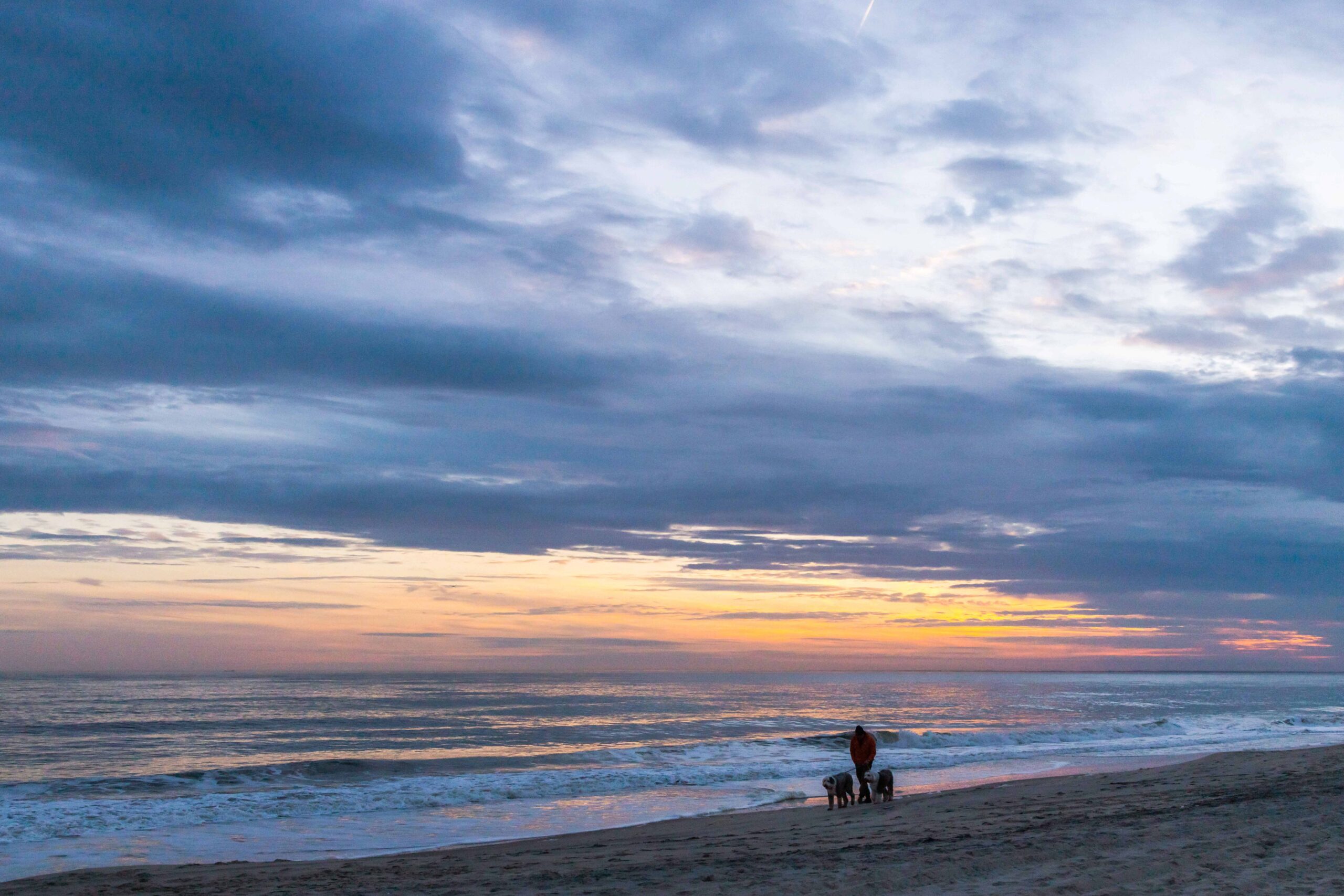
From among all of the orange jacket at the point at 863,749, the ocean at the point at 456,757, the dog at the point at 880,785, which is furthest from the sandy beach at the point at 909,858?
the ocean at the point at 456,757

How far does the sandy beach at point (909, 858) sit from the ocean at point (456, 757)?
9.62ft

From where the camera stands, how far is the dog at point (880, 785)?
18375 millimetres

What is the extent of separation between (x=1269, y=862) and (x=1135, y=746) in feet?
96.4

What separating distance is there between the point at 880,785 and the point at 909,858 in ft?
25.4

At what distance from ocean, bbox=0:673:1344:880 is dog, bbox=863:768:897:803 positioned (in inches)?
123

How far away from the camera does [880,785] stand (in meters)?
18.5

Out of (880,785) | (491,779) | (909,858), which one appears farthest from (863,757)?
(491,779)

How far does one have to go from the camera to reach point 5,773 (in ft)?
86.1

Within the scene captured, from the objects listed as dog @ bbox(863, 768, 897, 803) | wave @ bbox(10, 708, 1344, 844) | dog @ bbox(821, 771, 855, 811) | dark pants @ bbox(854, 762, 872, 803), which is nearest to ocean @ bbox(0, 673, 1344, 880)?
wave @ bbox(10, 708, 1344, 844)

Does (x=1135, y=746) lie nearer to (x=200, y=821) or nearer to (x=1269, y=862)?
(x=1269, y=862)

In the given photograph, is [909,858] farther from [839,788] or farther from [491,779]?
[491,779]

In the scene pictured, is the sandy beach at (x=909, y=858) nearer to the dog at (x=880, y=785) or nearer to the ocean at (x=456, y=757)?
the dog at (x=880, y=785)

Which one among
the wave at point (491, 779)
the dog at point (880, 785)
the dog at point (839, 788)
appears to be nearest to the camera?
the dog at point (839, 788)

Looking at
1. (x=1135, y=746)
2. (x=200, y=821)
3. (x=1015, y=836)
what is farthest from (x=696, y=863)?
(x=1135, y=746)
